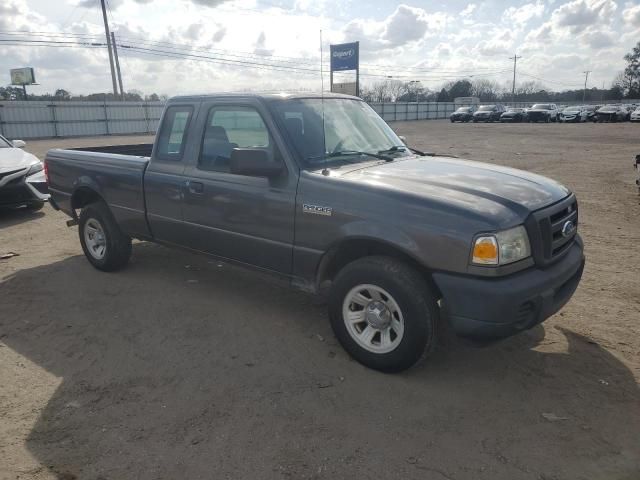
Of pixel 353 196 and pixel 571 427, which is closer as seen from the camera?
pixel 571 427

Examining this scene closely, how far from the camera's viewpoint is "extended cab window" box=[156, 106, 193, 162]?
475 cm

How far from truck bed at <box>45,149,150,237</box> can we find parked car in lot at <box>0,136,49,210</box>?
8.62ft

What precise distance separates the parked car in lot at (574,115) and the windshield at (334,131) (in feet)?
148

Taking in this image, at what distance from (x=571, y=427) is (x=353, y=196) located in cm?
197

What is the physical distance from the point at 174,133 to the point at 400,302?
A: 2.88 m

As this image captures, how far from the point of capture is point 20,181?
858cm

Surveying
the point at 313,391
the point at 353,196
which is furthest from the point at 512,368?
the point at 353,196

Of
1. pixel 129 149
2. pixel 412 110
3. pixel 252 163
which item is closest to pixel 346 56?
pixel 412 110

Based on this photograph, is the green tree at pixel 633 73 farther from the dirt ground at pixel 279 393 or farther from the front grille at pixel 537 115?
the dirt ground at pixel 279 393

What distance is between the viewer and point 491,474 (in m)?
2.64

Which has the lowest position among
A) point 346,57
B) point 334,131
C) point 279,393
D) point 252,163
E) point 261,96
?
point 279,393

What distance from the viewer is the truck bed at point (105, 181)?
523cm

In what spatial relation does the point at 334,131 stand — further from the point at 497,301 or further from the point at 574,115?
the point at 574,115

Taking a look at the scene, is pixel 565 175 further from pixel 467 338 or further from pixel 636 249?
pixel 467 338
